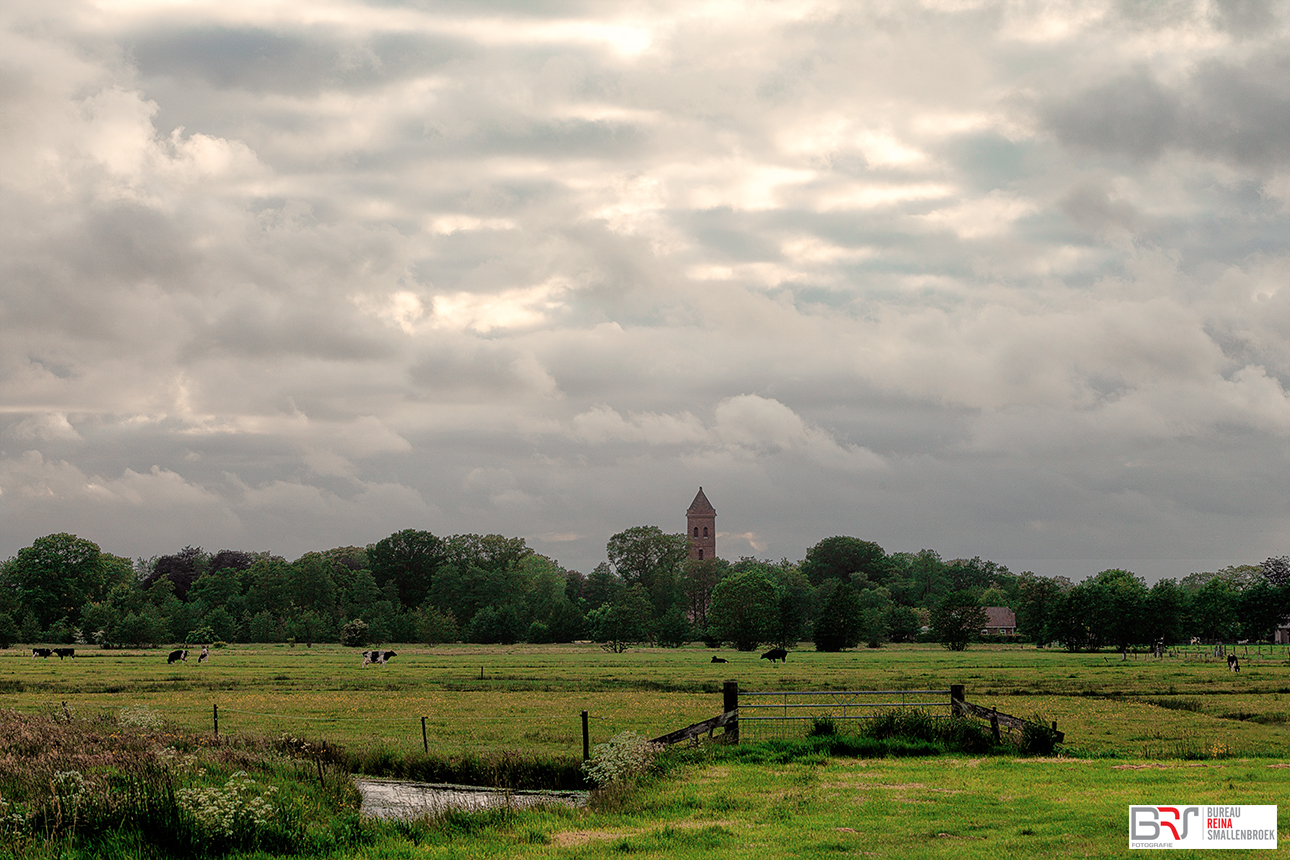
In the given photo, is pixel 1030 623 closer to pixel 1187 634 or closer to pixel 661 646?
pixel 1187 634

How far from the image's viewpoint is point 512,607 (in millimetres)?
155125

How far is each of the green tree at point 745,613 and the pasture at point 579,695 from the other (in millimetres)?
39938

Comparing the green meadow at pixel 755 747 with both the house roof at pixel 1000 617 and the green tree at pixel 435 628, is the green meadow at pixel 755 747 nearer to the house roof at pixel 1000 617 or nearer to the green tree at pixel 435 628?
the green tree at pixel 435 628

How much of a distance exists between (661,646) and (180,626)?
67596 millimetres

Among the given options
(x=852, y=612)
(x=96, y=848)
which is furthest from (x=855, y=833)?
(x=852, y=612)

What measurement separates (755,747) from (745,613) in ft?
336

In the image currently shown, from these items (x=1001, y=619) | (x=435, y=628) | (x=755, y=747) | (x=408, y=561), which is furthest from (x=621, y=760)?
(x=1001, y=619)

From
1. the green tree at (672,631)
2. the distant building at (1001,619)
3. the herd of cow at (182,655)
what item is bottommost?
the distant building at (1001,619)

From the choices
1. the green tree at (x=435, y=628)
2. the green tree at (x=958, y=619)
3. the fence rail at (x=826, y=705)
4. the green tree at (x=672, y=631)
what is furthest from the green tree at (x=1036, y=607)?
the fence rail at (x=826, y=705)

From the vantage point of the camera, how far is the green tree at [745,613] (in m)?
126

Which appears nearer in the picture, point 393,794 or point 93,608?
point 393,794

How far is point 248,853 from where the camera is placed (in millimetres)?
16047

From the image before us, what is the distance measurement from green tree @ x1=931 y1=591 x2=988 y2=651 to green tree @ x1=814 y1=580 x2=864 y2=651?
50.3 feet

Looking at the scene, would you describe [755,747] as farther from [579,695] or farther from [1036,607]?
Answer: [1036,607]
